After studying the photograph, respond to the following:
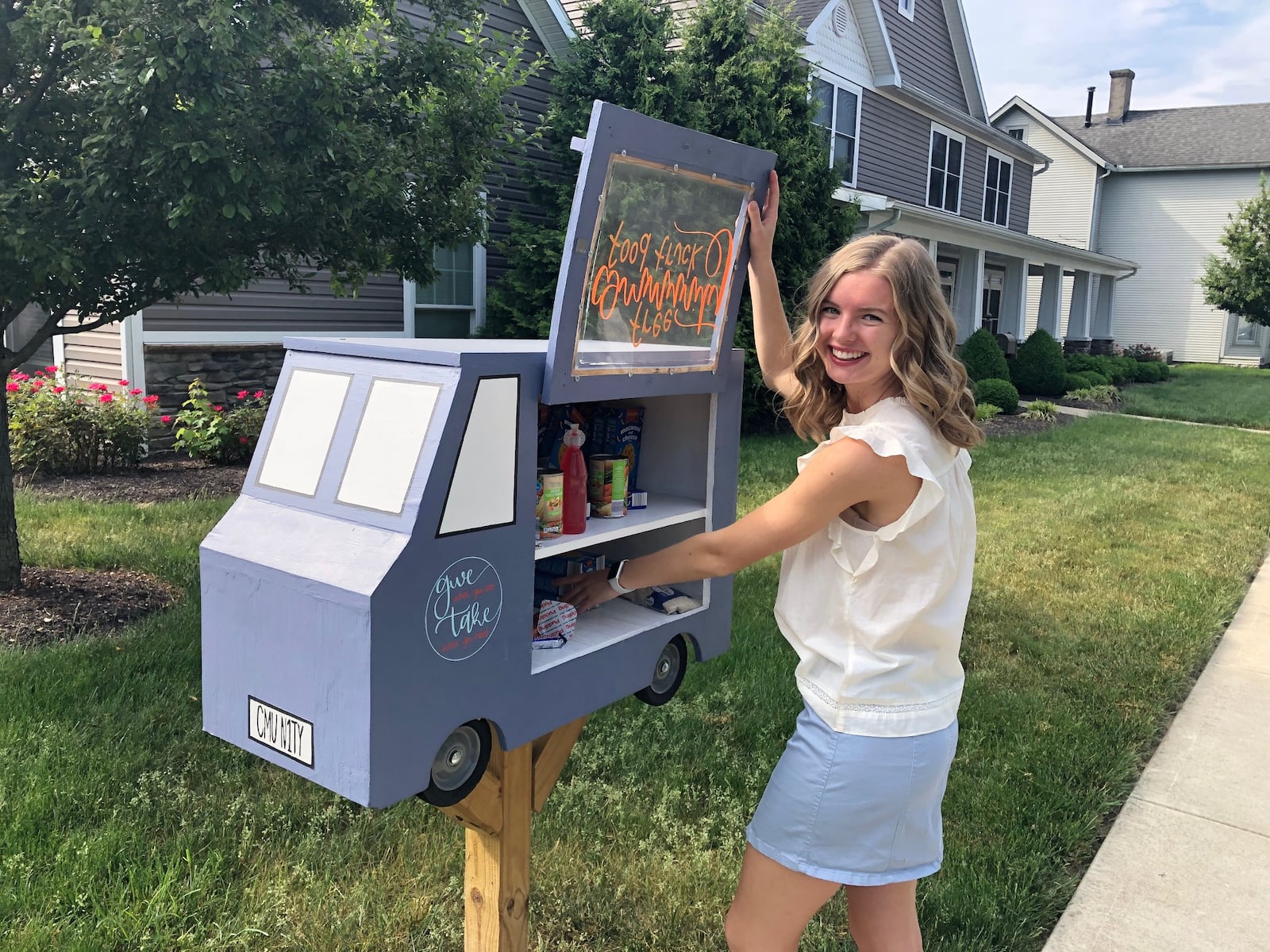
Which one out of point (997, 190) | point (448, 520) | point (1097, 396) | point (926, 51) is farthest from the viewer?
point (997, 190)

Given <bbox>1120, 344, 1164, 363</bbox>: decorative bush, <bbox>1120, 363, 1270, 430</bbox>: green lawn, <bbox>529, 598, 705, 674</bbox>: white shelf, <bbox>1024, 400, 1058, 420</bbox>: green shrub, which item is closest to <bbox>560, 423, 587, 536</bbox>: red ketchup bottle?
<bbox>529, 598, 705, 674</bbox>: white shelf

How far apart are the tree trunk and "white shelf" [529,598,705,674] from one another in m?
3.51

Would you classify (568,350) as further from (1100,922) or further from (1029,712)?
(1029,712)

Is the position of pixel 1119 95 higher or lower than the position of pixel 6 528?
higher

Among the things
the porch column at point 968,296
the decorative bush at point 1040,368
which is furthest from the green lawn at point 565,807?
the porch column at point 968,296

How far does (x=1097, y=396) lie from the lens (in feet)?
58.1

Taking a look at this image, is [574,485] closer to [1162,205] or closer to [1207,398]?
[1207,398]

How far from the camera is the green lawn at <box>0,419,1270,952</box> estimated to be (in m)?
2.67

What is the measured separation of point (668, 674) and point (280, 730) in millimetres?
997

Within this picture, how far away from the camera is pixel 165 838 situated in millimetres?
2900

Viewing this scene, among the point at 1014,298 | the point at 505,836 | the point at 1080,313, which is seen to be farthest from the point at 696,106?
the point at 1080,313

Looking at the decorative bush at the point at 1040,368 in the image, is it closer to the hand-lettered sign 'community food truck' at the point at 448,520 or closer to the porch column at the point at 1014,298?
the porch column at the point at 1014,298

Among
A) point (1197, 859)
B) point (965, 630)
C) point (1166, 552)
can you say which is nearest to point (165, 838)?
point (1197, 859)

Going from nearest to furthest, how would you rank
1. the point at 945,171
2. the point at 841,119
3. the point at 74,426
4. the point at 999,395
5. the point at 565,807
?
the point at 565,807 → the point at 74,426 → the point at 999,395 → the point at 841,119 → the point at 945,171
